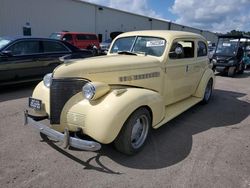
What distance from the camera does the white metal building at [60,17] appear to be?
60.3 feet

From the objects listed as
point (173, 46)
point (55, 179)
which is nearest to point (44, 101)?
point (55, 179)

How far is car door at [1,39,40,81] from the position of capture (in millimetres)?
7359

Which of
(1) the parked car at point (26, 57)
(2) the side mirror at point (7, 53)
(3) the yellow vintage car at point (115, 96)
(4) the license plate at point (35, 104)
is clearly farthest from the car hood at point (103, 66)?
(2) the side mirror at point (7, 53)

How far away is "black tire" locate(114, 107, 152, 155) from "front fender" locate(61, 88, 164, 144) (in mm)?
153

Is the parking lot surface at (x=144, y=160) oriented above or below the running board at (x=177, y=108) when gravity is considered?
below

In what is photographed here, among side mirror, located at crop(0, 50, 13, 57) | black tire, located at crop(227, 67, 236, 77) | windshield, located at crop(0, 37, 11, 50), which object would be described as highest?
windshield, located at crop(0, 37, 11, 50)

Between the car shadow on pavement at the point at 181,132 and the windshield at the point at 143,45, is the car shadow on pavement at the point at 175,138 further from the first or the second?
the windshield at the point at 143,45

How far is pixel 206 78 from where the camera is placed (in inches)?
261

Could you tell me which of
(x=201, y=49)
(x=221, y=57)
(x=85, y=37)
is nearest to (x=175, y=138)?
(x=201, y=49)

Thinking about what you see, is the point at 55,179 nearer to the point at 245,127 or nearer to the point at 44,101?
the point at 44,101

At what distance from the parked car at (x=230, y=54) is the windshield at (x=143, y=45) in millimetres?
8993

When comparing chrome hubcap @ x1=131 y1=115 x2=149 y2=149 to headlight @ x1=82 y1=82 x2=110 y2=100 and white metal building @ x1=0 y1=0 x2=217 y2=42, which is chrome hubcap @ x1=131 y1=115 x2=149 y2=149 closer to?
headlight @ x1=82 y1=82 x2=110 y2=100

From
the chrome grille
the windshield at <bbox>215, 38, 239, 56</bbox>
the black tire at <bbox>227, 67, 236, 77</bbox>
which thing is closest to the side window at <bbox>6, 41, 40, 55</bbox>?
the chrome grille

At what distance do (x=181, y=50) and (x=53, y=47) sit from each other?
507 centimetres
